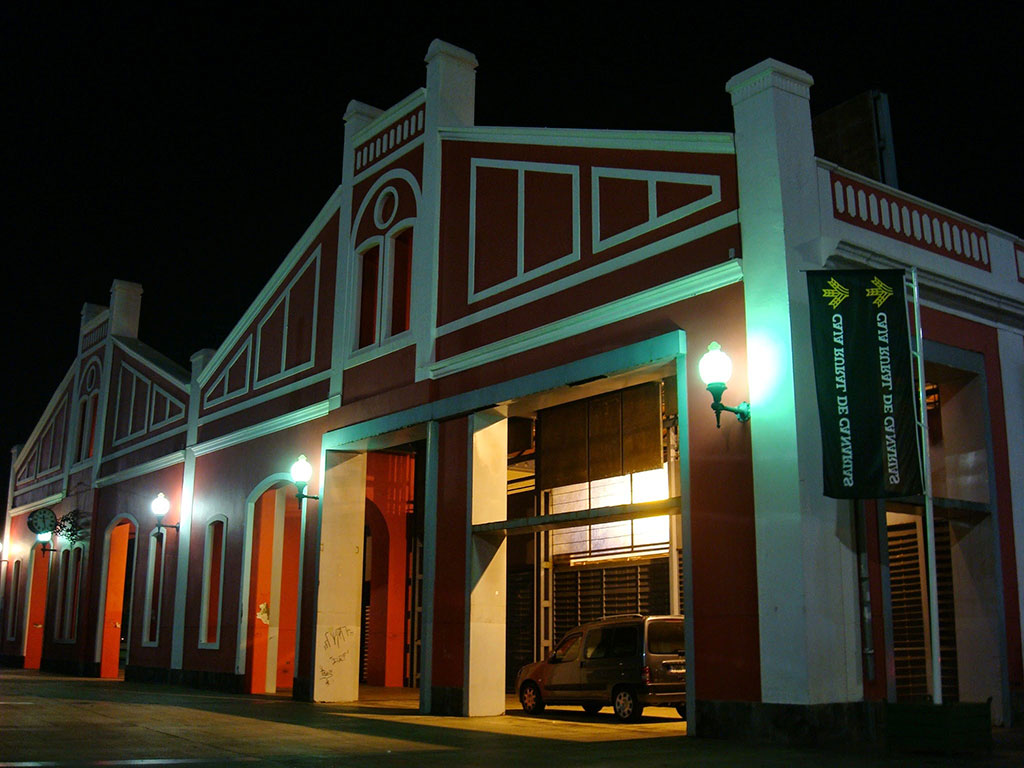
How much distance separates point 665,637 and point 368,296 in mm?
8915

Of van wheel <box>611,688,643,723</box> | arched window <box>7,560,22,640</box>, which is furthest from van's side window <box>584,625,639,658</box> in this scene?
arched window <box>7,560,22,640</box>

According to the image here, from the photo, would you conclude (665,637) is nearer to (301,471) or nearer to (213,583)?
(301,471)

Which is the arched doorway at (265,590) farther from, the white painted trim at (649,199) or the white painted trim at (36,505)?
the white painted trim at (36,505)

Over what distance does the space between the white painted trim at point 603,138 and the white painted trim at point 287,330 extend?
5115mm

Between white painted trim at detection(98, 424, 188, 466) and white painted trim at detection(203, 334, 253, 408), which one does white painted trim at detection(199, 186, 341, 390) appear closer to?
white painted trim at detection(203, 334, 253, 408)

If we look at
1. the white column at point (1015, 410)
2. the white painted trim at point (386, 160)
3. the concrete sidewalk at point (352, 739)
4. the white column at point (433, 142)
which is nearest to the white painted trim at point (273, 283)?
the white painted trim at point (386, 160)

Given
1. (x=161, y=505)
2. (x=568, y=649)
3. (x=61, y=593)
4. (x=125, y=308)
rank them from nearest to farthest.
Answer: (x=568, y=649) → (x=161, y=505) → (x=125, y=308) → (x=61, y=593)

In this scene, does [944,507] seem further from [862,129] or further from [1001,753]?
[862,129]

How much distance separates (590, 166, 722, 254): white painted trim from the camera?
1321cm

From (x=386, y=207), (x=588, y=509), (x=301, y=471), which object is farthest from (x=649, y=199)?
(x=301, y=471)

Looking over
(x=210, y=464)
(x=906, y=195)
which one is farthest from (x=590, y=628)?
(x=210, y=464)

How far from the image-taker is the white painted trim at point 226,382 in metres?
24.0

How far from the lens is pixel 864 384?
38.0 ft

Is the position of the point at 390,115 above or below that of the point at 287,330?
above
